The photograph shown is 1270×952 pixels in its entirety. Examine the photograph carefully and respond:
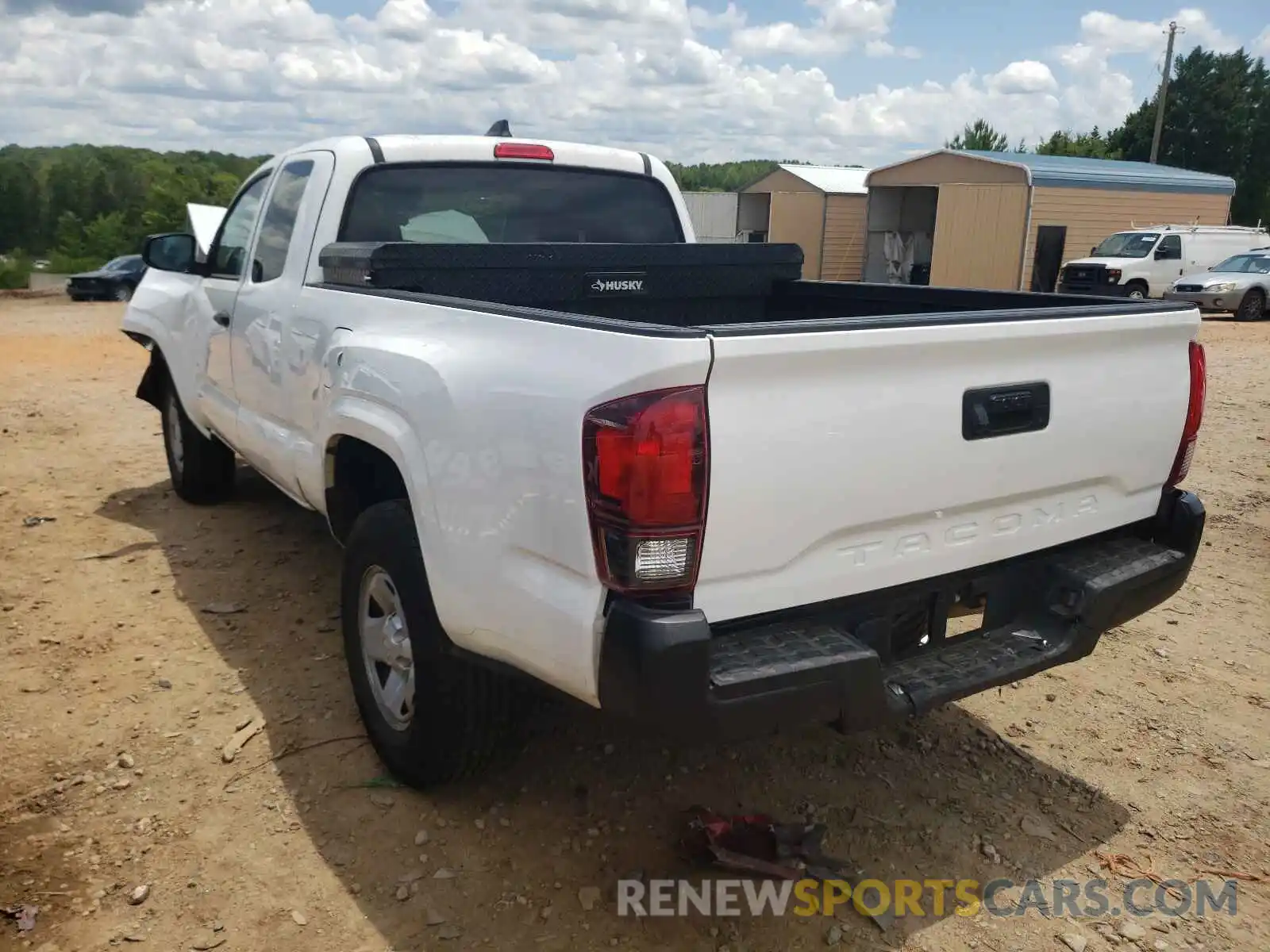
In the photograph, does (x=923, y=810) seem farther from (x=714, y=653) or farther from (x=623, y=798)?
(x=714, y=653)

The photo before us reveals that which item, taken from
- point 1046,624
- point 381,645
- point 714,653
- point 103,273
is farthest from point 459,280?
point 103,273

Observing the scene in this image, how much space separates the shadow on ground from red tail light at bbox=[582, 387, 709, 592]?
0.78 metres

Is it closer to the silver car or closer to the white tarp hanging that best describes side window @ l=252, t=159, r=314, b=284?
the silver car

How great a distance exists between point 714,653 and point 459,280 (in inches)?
80.0

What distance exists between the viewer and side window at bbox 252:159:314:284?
14.4 ft

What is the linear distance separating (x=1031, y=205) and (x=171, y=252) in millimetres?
22403

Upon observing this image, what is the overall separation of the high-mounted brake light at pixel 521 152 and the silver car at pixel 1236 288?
18317 millimetres

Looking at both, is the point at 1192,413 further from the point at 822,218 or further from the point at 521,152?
the point at 822,218

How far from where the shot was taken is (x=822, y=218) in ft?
101

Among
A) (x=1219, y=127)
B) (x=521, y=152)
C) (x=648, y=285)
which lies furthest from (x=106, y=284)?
(x=1219, y=127)

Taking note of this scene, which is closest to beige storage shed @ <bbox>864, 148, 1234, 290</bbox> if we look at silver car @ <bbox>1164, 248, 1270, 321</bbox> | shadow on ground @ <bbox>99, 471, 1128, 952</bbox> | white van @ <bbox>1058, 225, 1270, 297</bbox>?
white van @ <bbox>1058, 225, 1270, 297</bbox>

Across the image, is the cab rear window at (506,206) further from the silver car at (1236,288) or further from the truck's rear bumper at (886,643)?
the silver car at (1236,288)

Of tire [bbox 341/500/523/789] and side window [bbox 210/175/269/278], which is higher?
side window [bbox 210/175/269/278]

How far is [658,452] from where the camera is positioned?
2213mm
